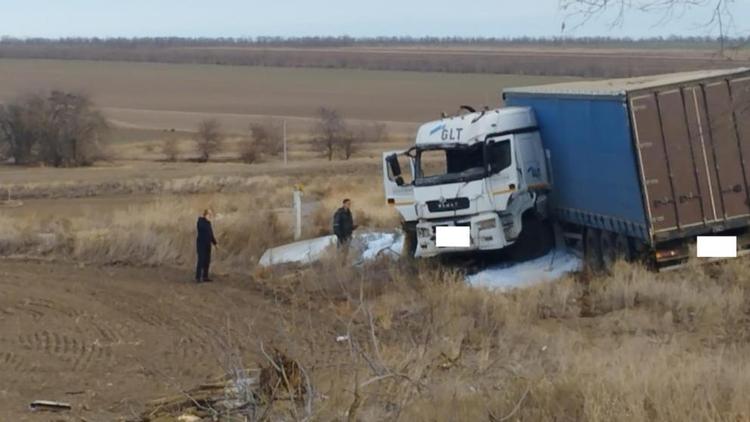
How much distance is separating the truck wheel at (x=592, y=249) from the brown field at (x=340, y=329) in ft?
3.65

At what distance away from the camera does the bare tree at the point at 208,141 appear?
6531 centimetres

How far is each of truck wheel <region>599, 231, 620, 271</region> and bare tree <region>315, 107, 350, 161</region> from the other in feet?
146

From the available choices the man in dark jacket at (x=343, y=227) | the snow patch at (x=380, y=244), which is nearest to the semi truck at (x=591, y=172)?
the snow patch at (x=380, y=244)

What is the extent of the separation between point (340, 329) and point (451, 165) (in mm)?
6068

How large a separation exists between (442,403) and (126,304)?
10523 mm

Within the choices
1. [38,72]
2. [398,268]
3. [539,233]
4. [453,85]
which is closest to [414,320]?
[398,268]

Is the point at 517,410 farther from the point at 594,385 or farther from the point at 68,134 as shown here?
the point at 68,134

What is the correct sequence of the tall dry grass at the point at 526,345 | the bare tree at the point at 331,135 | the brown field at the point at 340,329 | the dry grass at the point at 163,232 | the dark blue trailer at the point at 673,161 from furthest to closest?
the bare tree at the point at 331,135 → the dry grass at the point at 163,232 → the dark blue trailer at the point at 673,161 → the brown field at the point at 340,329 → the tall dry grass at the point at 526,345

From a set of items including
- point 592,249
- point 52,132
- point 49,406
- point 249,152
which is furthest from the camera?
point 249,152

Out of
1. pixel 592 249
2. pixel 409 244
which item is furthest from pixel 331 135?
pixel 592 249

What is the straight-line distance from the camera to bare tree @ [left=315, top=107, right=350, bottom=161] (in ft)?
215

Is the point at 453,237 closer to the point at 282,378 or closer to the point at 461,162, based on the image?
the point at 461,162

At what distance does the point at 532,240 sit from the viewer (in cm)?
2102

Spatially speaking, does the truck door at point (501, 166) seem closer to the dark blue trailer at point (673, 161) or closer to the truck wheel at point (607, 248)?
the truck wheel at point (607, 248)
